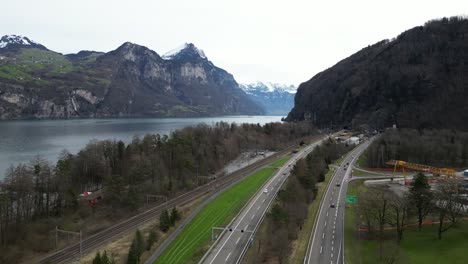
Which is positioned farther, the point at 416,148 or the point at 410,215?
the point at 416,148

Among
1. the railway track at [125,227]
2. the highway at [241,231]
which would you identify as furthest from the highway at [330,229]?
the railway track at [125,227]

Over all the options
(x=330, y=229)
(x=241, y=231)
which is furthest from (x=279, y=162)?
(x=241, y=231)

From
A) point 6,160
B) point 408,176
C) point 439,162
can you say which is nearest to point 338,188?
point 408,176

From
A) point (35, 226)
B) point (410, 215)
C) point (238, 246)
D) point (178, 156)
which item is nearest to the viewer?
point (238, 246)

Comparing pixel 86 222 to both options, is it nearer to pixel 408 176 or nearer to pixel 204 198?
pixel 204 198

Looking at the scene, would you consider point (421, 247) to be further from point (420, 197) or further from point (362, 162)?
point (362, 162)

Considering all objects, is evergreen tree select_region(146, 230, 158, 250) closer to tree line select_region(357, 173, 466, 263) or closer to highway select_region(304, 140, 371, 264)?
highway select_region(304, 140, 371, 264)

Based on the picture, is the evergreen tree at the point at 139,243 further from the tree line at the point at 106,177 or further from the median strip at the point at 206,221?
the tree line at the point at 106,177
